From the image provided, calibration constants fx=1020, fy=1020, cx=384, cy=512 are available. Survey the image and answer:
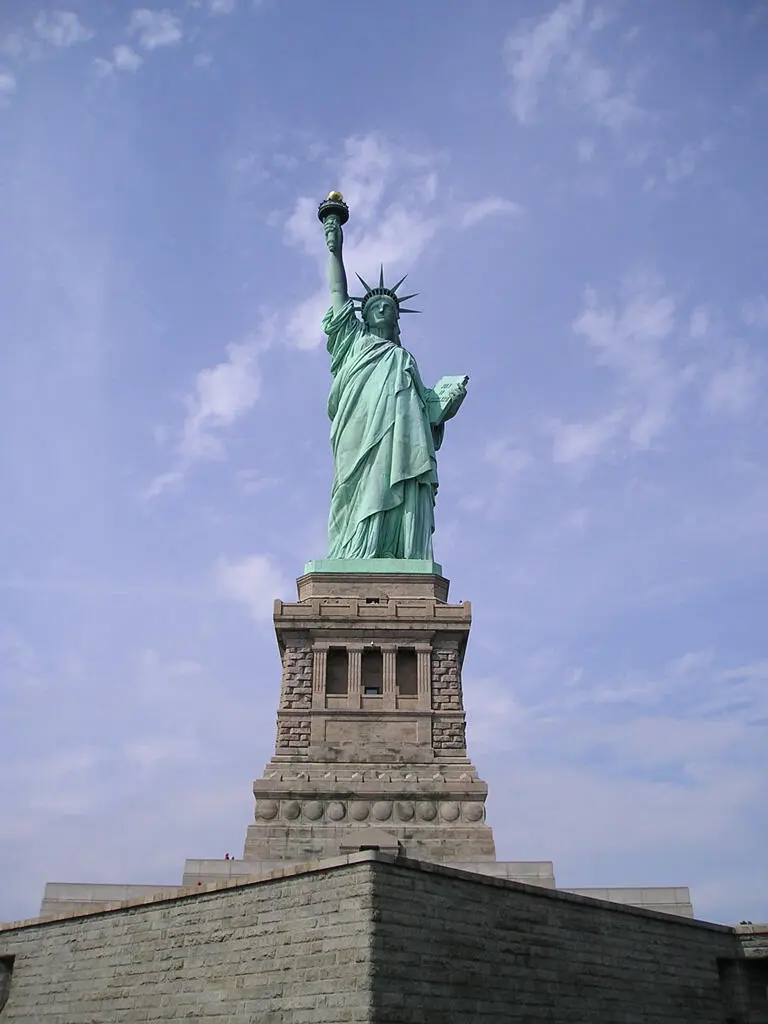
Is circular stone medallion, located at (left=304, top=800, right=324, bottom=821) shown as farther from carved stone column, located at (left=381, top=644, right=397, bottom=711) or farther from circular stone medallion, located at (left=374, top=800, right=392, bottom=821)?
carved stone column, located at (left=381, top=644, right=397, bottom=711)

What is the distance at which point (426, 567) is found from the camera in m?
23.2

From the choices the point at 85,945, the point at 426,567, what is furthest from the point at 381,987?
the point at 426,567

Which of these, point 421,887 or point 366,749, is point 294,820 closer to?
point 366,749

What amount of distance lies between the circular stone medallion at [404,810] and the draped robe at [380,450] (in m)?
6.36

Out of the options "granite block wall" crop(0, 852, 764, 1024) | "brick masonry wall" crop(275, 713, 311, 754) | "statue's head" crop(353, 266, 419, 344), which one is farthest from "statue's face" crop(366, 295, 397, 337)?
"granite block wall" crop(0, 852, 764, 1024)

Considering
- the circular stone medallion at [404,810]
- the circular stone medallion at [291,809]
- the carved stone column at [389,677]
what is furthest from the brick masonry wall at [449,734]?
the circular stone medallion at [291,809]

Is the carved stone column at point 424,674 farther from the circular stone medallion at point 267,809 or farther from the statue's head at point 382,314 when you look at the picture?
the statue's head at point 382,314

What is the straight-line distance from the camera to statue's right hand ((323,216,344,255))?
2803 centimetres

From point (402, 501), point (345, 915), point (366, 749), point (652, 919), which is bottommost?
point (345, 915)

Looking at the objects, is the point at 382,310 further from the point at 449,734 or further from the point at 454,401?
the point at 449,734

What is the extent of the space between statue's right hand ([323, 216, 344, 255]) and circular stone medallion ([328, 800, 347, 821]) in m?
15.4

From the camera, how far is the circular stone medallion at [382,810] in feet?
62.8

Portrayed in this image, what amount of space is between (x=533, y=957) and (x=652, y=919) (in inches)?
106

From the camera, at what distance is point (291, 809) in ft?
62.6
